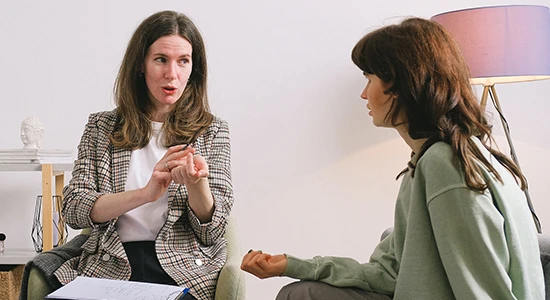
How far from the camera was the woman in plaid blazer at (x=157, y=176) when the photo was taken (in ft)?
6.00

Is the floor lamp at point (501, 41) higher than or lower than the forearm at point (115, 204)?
higher

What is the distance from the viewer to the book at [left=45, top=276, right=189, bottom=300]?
157 centimetres

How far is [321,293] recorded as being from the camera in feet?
4.97

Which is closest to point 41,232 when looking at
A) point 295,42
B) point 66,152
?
point 66,152

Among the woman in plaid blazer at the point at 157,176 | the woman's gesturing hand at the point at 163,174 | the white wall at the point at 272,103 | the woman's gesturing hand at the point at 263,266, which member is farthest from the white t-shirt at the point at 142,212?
the white wall at the point at 272,103

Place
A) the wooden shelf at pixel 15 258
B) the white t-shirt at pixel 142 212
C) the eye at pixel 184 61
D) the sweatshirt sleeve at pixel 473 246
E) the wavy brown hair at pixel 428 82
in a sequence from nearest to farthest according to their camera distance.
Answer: the sweatshirt sleeve at pixel 473 246
the wavy brown hair at pixel 428 82
the white t-shirt at pixel 142 212
the eye at pixel 184 61
the wooden shelf at pixel 15 258

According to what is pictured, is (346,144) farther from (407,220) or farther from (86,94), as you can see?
(407,220)

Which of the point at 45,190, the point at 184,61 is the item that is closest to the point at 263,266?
the point at 184,61

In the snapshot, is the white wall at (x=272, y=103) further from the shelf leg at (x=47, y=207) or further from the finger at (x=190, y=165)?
the finger at (x=190, y=165)

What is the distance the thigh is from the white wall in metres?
1.35

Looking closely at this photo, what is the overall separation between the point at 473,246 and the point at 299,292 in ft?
1.23

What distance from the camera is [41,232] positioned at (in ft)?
9.02

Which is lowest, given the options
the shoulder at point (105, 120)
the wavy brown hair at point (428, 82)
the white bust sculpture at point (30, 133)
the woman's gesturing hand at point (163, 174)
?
the white bust sculpture at point (30, 133)

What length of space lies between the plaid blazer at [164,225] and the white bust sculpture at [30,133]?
65cm
